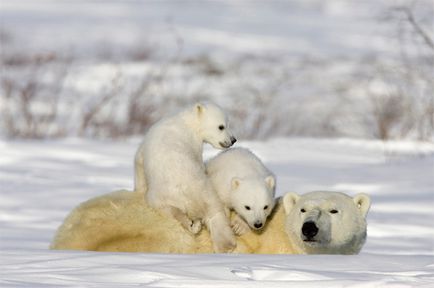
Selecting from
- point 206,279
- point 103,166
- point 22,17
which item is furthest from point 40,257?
point 22,17

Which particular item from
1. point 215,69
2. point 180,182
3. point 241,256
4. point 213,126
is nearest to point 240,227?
point 180,182

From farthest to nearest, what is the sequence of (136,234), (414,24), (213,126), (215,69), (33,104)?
(215,69), (33,104), (414,24), (213,126), (136,234)

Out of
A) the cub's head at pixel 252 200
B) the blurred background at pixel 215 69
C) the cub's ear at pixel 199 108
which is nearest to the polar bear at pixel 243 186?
the cub's head at pixel 252 200

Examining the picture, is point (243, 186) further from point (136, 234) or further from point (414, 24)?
point (414, 24)

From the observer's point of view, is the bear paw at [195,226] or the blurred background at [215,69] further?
the blurred background at [215,69]

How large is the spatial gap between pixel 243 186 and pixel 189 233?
326 millimetres

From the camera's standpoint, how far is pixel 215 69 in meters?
16.2

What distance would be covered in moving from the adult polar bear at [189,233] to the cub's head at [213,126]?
0.42 m

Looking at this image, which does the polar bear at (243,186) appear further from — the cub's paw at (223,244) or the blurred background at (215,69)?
the blurred background at (215,69)

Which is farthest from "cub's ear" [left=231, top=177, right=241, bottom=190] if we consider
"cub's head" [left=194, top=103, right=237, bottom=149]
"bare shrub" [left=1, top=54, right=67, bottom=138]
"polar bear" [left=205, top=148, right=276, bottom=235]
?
"bare shrub" [left=1, top=54, right=67, bottom=138]

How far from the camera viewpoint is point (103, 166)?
9.68 m

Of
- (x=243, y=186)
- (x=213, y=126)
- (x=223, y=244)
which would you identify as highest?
(x=213, y=126)

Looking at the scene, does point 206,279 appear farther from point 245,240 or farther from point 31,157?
point 31,157

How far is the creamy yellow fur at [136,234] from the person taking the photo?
5016 mm
